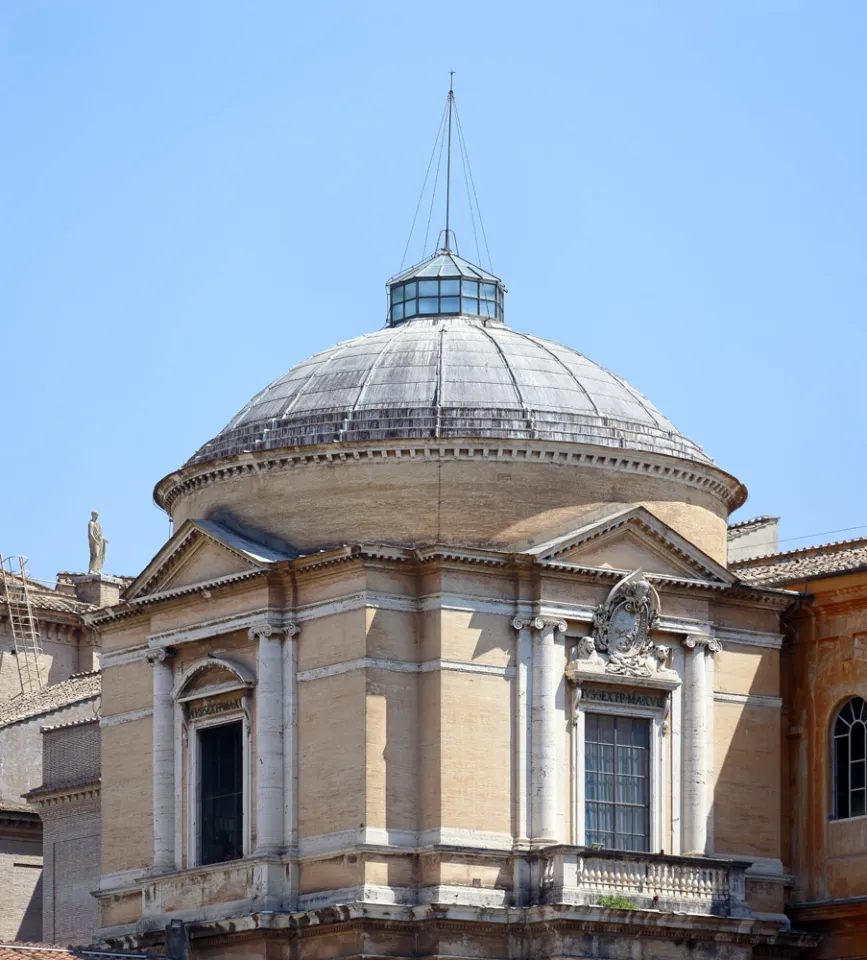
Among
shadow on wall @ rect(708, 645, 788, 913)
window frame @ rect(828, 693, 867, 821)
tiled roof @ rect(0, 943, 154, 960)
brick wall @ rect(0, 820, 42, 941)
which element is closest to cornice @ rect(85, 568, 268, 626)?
tiled roof @ rect(0, 943, 154, 960)

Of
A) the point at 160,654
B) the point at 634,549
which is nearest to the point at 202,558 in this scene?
the point at 160,654

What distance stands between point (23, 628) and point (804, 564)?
27.1 m

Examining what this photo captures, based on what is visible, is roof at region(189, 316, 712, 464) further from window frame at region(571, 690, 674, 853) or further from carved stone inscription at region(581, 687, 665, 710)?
window frame at region(571, 690, 674, 853)

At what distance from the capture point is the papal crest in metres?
47.8

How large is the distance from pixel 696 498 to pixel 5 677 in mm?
27733

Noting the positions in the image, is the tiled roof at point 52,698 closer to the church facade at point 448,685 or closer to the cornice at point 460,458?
the church facade at point 448,685

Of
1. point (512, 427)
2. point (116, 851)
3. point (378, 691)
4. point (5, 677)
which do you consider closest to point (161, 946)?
point (116, 851)

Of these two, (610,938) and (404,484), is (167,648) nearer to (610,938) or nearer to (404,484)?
(404,484)

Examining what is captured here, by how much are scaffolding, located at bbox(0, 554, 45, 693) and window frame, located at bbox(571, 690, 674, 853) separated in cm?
2776

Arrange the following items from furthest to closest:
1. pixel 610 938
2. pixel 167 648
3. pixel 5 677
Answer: pixel 5 677
pixel 167 648
pixel 610 938

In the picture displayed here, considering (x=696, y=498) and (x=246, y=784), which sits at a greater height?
(x=696, y=498)

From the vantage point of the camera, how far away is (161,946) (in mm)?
48344

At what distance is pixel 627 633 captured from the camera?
4809 centimetres

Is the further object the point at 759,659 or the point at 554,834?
the point at 759,659
